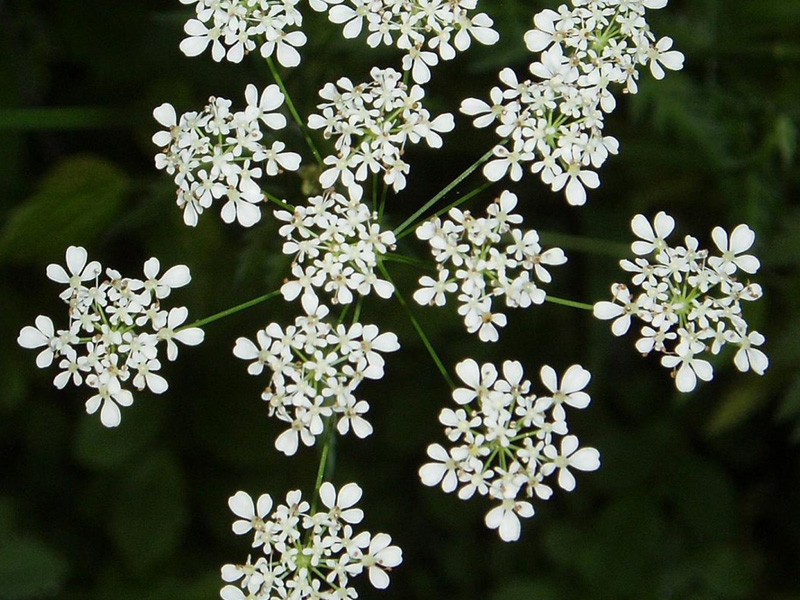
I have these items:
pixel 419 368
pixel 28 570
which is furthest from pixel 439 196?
pixel 28 570

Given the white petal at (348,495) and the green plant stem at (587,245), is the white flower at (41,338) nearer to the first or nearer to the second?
the white petal at (348,495)

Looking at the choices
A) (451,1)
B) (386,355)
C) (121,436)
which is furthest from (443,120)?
(121,436)

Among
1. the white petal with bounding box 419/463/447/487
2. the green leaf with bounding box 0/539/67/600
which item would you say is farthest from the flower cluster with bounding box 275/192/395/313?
the green leaf with bounding box 0/539/67/600

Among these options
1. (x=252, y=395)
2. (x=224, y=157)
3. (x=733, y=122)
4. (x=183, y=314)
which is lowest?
(x=252, y=395)

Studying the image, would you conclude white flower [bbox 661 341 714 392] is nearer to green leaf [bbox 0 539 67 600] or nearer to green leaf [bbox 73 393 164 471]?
green leaf [bbox 73 393 164 471]

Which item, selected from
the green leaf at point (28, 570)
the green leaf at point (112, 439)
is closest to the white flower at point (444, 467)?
the green leaf at point (112, 439)

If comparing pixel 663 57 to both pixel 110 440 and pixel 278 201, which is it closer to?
pixel 278 201

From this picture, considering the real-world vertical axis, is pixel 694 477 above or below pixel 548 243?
below

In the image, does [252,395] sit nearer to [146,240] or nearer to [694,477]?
[146,240]

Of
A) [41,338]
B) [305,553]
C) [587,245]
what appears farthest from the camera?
[587,245]
